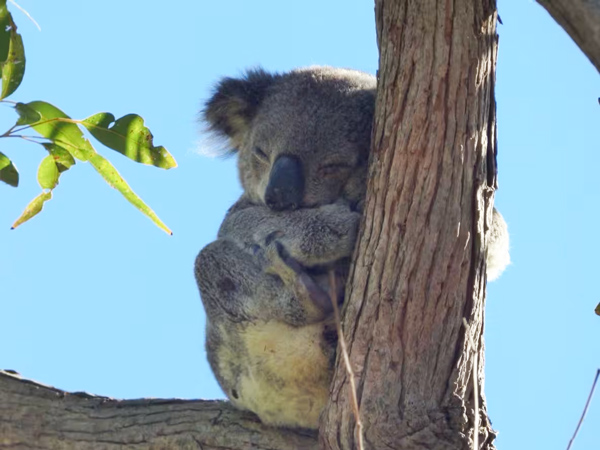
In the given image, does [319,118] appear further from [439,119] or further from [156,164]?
[439,119]

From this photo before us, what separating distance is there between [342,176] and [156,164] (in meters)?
0.69

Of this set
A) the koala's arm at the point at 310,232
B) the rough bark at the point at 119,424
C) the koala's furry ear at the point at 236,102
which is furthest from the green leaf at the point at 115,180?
the koala's furry ear at the point at 236,102

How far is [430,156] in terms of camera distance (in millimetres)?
2715

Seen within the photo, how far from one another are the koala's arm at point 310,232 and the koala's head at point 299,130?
110 mm

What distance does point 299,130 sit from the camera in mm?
3648

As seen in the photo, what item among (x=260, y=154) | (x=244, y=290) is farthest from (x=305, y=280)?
(x=260, y=154)

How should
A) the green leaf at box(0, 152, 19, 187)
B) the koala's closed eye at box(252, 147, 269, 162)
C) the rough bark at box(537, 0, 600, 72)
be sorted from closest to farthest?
the rough bark at box(537, 0, 600, 72), the green leaf at box(0, 152, 19, 187), the koala's closed eye at box(252, 147, 269, 162)

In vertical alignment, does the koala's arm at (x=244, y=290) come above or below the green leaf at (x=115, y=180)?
below

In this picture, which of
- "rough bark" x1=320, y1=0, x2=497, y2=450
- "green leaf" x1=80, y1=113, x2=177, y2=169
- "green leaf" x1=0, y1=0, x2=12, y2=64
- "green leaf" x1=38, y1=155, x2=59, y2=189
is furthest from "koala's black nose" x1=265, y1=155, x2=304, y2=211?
"green leaf" x1=0, y1=0, x2=12, y2=64

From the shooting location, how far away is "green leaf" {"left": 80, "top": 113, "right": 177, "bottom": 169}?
128 inches

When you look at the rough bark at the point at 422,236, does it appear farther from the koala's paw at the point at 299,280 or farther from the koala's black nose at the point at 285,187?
the koala's black nose at the point at 285,187

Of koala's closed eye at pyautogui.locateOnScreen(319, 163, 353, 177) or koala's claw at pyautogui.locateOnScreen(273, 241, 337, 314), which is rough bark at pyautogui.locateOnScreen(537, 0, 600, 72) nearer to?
koala's claw at pyautogui.locateOnScreen(273, 241, 337, 314)

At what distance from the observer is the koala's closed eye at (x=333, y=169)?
351 centimetres

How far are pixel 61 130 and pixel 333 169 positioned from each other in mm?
1001
